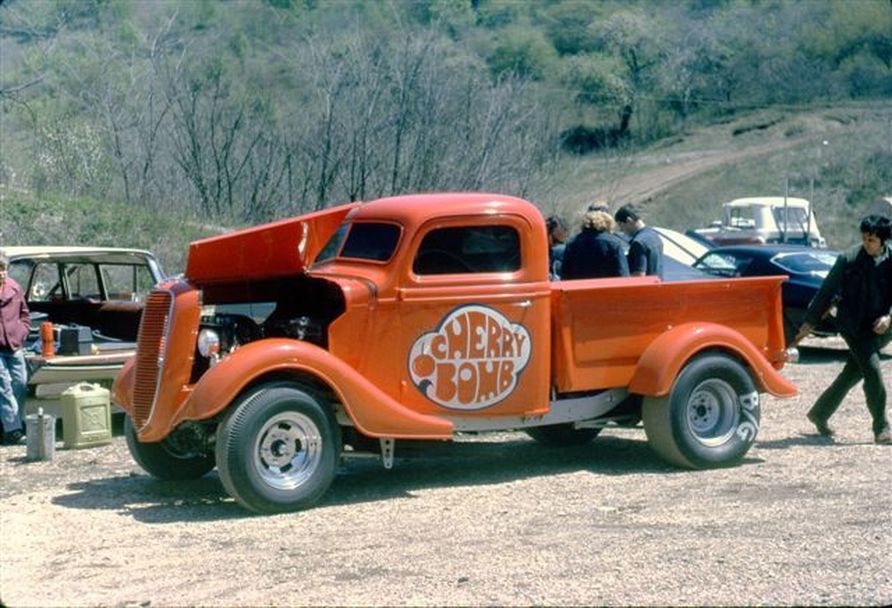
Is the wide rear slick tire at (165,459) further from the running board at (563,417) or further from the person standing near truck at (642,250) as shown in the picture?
the person standing near truck at (642,250)

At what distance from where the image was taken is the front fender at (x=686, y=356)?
9828mm

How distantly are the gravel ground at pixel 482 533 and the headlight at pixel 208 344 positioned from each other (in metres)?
0.97

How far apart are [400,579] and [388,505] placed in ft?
6.53

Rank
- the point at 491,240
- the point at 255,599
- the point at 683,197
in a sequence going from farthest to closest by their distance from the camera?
1. the point at 683,197
2. the point at 491,240
3. the point at 255,599

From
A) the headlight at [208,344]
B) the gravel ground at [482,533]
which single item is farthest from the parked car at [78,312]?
the headlight at [208,344]

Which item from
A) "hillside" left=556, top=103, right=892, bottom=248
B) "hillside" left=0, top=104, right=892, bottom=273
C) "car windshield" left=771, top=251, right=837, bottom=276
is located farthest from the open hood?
"hillside" left=556, top=103, right=892, bottom=248

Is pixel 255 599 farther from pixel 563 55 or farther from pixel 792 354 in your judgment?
pixel 563 55

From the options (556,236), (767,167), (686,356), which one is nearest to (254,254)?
(686,356)

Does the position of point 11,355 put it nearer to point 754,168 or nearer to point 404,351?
point 404,351

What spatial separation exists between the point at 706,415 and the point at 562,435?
1.34 metres

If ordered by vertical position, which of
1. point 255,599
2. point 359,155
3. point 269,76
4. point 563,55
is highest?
point 563,55

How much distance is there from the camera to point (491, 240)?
9719 millimetres

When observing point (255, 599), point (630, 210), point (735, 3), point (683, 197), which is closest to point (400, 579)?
point (255, 599)

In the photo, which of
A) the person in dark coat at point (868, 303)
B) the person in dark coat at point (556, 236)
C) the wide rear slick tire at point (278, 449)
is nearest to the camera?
the wide rear slick tire at point (278, 449)
